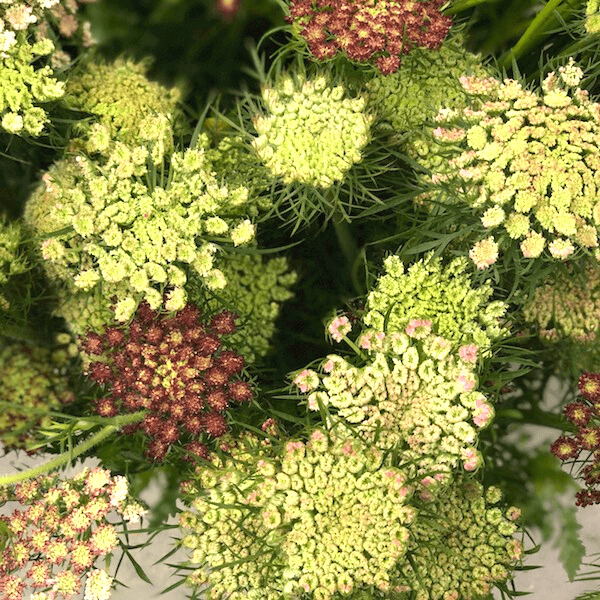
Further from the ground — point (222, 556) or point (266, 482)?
point (266, 482)

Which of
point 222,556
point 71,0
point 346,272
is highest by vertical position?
point 71,0

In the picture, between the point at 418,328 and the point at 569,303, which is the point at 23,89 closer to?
the point at 418,328

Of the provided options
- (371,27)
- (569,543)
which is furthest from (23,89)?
(569,543)

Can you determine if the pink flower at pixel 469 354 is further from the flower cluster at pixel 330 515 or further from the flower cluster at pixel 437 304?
the flower cluster at pixel 330 515

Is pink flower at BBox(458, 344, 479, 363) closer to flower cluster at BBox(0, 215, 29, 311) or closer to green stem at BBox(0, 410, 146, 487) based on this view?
green stem at BBox(0, 410, 146, 487)

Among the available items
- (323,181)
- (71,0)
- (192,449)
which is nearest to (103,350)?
(192,449)

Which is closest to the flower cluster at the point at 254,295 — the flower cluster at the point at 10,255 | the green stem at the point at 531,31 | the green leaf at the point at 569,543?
the flower cluster at the point at 10,255

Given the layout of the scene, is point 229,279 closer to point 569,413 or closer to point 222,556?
point 222,556
